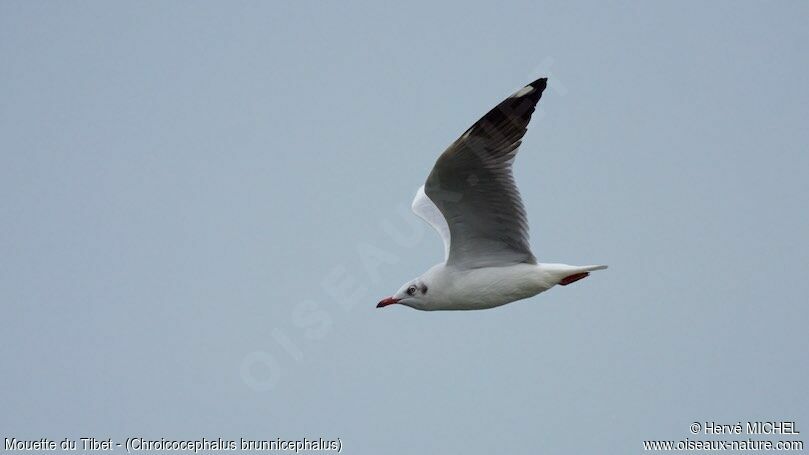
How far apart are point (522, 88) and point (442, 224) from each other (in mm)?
2482

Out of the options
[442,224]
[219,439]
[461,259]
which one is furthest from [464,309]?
[219,439]

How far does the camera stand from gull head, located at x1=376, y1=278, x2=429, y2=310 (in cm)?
913

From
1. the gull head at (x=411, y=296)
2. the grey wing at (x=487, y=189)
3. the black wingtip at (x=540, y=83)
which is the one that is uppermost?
the black wingtip at (x=540, y=83)

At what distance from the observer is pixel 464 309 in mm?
9086

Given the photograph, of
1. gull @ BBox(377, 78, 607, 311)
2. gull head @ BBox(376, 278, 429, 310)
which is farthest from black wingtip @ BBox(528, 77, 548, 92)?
gull head @ BBox(376, 278, 429, 310)

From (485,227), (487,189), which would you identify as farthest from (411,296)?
(487,189)

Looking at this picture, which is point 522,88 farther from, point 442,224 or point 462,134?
point 442,224

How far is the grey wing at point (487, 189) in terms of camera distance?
7.87 metres

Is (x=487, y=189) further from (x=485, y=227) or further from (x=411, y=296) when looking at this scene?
(x=411, y=296)

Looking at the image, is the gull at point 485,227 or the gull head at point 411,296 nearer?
the gull at point 485,227

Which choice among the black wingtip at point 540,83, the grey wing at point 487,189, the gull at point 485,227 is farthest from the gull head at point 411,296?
the black wingtip at point 540,83

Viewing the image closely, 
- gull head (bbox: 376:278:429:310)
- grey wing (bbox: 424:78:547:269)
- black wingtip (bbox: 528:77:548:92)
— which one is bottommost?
gull head (bbox: 376:278:429:310)

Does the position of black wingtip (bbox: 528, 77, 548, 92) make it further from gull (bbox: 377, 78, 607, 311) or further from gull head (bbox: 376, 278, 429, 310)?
gull head (bbox: 376, 278, 429, 310)

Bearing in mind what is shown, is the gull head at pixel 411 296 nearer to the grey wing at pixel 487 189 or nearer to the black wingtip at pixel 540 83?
the grey wing at pixel 487 189
